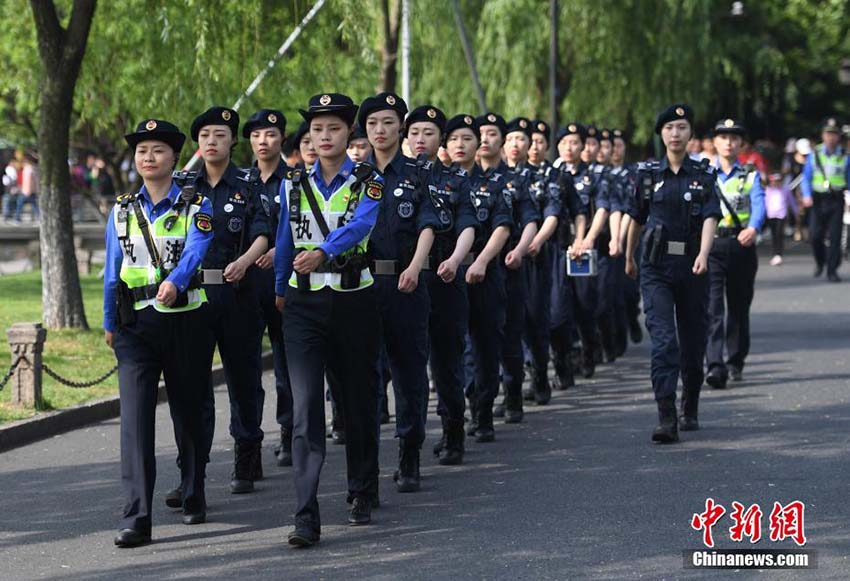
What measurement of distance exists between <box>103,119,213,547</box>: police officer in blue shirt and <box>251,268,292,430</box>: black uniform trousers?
1.59m

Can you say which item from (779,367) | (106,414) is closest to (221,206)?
(106,414)

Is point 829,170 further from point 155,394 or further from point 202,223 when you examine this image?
point 155,394

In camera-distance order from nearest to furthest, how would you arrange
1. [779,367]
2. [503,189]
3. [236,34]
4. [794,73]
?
[503,189]
[779,367]
[236,34]
[794,73]

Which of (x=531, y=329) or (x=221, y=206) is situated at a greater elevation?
(x=221, y=206)

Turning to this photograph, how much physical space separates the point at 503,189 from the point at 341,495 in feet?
9.00

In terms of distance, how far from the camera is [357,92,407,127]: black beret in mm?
8797

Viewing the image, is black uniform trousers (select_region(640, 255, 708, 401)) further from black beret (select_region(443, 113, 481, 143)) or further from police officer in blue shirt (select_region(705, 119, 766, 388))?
police officer in blue shirt (select_region(705, 119, 766, 388))

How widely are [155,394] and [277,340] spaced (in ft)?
7.09

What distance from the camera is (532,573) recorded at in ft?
23.2

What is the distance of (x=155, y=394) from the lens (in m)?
8.12

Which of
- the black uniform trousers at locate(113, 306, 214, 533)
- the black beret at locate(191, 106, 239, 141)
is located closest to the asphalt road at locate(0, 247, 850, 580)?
the black uniform trousers at locate(113, 306, 214, 533)

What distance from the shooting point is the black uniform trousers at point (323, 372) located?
7.88 m

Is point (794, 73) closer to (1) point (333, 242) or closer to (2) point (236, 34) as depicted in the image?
(2) point (236, 34)

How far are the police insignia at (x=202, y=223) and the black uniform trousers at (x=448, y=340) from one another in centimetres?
212
